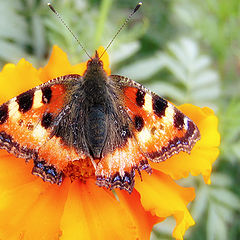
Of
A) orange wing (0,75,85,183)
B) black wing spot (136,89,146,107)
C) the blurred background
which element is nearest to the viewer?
orange wing (0,75,85,183)

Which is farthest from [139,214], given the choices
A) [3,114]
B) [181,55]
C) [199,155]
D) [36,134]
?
[181,55]

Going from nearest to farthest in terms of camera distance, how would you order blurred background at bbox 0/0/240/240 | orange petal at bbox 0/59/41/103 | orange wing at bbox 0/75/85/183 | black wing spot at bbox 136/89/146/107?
1. orange wing at bbox 0/75/85/183
2. black wing spot at bbox 136/89/146/107
3. orange petal at bbox 0/59/41/103
4. blurred background at bbox 0/0/240/240

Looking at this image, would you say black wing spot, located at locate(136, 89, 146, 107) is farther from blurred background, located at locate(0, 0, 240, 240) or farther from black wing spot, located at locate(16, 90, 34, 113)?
blurred background, located at locate(0, 0, 240, 240)

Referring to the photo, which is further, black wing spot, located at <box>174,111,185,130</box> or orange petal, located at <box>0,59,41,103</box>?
orange petal, located at <box>0,59,41,103</box>

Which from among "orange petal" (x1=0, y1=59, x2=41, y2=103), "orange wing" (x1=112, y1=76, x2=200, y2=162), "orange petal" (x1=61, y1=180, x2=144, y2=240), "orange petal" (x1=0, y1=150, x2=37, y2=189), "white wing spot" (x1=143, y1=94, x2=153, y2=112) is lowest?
"orange petal" (x1=61, y1=180, x2=144, y2=240)

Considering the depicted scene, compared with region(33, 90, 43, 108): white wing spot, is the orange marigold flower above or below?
below

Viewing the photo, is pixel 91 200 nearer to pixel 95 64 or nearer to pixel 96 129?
pixel 96 129

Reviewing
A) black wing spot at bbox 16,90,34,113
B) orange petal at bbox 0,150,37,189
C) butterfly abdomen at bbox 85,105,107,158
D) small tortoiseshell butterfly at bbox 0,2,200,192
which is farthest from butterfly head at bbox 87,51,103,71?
orange petal at bbox 0,150,37,189

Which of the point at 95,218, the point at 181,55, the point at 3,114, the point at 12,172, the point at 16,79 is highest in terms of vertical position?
the point at 181,55
